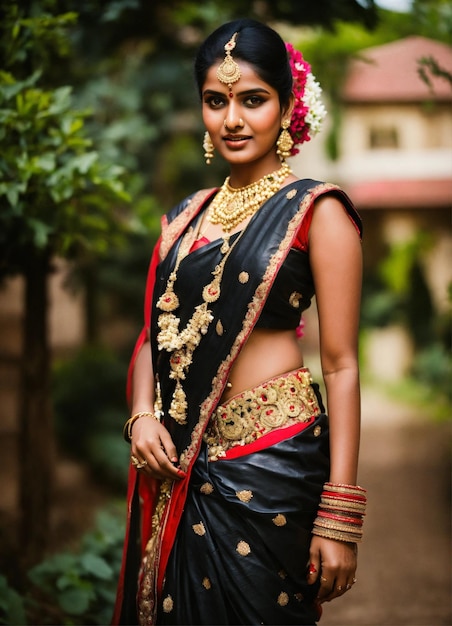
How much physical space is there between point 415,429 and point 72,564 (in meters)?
7.62

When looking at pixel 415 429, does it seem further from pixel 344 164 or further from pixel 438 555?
pixel 344 164

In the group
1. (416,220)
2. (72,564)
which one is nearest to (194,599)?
(72,564)

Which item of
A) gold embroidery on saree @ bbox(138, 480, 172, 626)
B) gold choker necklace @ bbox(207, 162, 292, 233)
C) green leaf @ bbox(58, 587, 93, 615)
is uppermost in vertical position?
gold choker necklace @ bbox(207, 162, 292, 233)

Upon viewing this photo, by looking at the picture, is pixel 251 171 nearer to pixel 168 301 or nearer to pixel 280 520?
pixel 168 301

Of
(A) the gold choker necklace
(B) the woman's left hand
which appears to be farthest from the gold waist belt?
(A) the gold choker necklace

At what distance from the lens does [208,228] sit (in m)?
2.10

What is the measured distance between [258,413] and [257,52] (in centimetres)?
96

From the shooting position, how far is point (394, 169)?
1333cm

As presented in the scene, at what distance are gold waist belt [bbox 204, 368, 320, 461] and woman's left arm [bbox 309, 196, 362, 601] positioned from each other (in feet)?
0.31

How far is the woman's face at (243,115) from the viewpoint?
189 centimetres

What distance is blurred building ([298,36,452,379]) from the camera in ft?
42.0

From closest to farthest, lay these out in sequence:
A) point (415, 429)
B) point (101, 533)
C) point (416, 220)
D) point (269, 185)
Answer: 1. point (269, 185)
2. point (101, 533)
3. point (415, 429)
4. point (416, 220)

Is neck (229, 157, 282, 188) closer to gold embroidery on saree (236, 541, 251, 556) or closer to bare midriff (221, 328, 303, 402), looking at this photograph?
bare midriff (221, 328, 303, 402)

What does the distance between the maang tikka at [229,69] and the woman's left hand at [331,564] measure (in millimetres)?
1212
